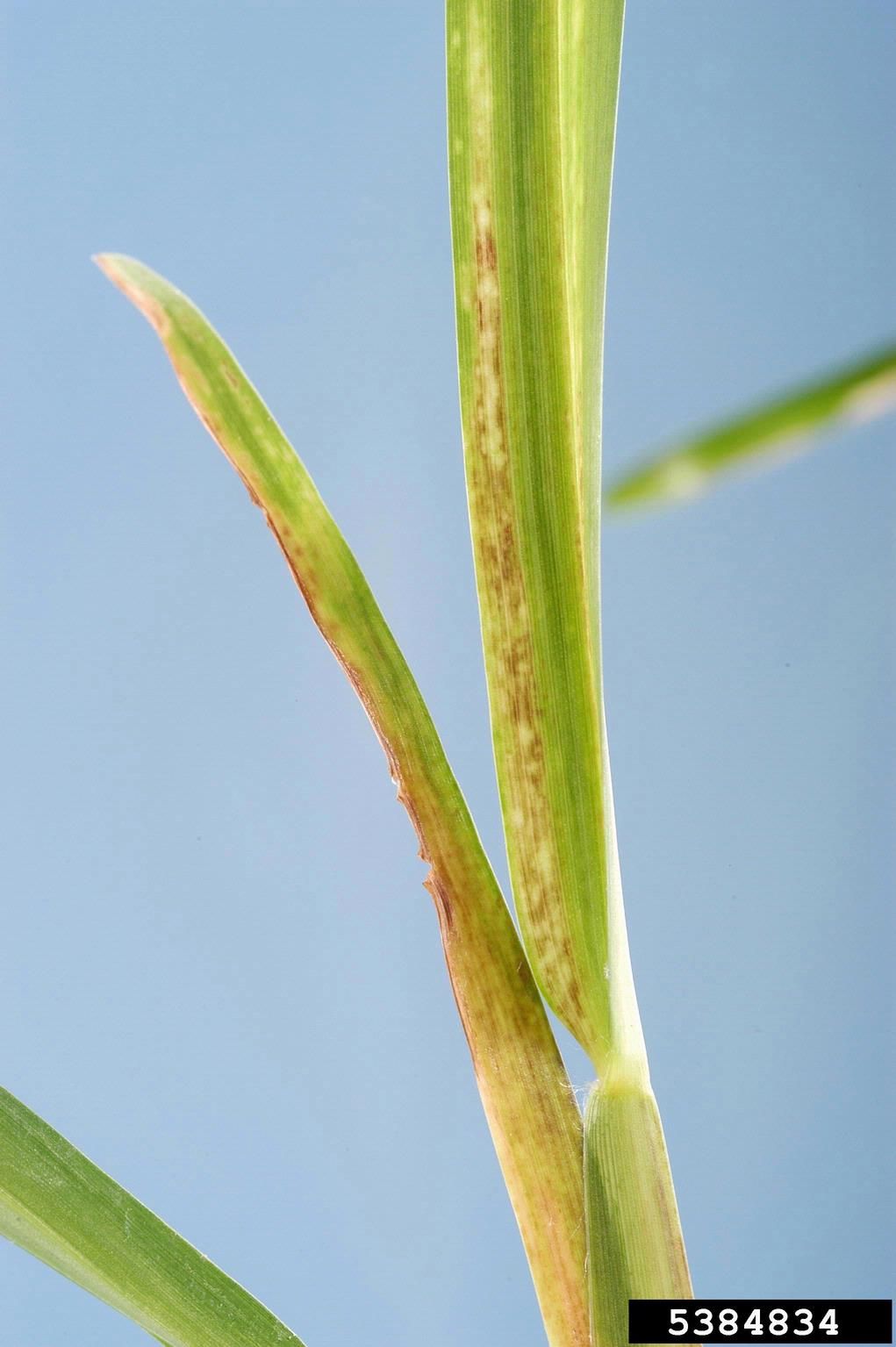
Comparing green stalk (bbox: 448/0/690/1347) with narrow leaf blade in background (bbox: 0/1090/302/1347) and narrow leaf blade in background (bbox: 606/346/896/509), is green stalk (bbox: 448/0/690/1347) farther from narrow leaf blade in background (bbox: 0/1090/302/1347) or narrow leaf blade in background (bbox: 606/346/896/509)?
narrow leaf blade in background (bbox: 606/346/896/509)

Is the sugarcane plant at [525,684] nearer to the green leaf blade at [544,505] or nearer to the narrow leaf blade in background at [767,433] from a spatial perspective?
the green leaf blade at [544,505]

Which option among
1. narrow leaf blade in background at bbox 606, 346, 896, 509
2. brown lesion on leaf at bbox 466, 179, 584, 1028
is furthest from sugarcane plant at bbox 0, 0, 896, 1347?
narrow leaf blade in background at bbox 606, 346, 896, 509

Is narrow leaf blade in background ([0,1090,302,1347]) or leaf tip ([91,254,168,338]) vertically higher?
leaf tip ([91,254,168,338])

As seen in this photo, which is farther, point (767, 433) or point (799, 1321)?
point (799, 1321)

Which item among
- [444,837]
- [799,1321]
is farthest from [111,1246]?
[799,1321]

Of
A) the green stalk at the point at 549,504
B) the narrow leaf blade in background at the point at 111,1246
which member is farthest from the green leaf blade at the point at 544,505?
the narrow leaf blade in background at the point at 111,1246

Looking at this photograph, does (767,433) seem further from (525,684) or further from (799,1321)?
(799,1321)

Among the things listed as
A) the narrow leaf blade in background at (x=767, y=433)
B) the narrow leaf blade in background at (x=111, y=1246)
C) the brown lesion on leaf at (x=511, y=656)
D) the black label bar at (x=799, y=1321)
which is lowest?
the black label bar at (x=799, y=1321)

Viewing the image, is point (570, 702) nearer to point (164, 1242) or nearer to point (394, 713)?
point (394, 713)
